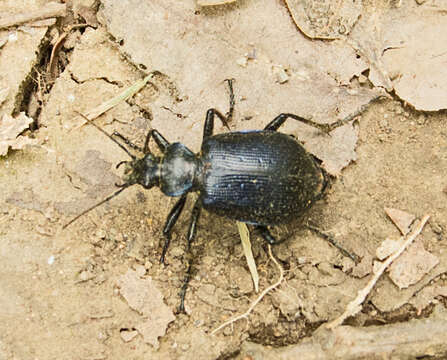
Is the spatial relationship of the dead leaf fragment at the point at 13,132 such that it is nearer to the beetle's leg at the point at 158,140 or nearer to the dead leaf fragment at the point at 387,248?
the beetle's leg at the point at 158,140

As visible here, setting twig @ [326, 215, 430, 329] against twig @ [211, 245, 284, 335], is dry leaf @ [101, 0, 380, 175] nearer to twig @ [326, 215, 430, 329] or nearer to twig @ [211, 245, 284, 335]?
twig @ [326, 215, 430, 329]

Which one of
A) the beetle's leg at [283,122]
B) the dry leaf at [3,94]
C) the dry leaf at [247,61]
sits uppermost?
the dry leaf at [247,61]

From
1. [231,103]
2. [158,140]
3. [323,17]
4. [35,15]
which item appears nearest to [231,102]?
[231,103]

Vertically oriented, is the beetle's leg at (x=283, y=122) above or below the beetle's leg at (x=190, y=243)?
above

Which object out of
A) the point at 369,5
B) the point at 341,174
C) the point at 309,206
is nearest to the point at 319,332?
the point at 309,206

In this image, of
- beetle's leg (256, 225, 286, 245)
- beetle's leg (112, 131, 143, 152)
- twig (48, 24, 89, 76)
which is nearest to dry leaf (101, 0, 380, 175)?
beetle's leg (112, 131, 143, 152)

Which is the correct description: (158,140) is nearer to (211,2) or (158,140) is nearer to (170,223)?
(170,223)

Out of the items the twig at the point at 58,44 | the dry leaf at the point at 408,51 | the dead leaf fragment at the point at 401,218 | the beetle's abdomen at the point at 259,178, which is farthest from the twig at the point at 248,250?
the twig at the point at 58,44
